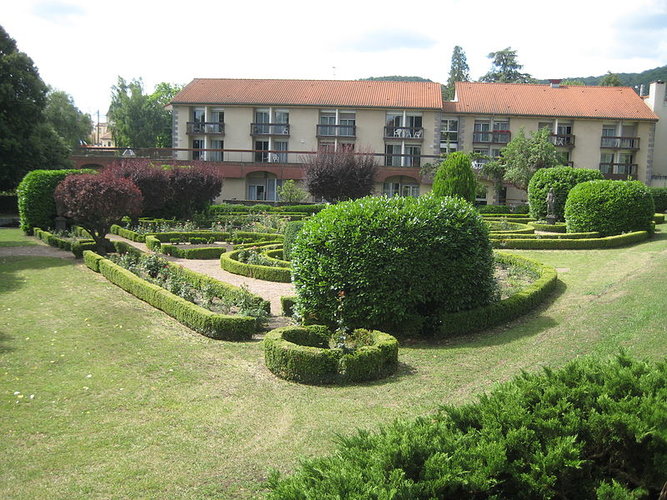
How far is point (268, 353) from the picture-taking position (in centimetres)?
779

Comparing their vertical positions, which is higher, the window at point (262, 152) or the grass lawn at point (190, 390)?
the window at point (262, 152)

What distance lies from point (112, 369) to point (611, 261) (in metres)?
12.5

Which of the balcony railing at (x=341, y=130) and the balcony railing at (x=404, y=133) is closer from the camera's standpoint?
the balcony railing at (x=404, y=133)

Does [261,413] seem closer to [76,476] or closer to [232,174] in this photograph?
[76,476]

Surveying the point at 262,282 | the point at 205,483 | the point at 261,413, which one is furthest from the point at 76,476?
the point at 262,282

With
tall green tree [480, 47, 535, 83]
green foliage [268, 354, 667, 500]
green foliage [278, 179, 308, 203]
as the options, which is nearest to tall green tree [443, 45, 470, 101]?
tall green tree [480, 47, 535, 83]

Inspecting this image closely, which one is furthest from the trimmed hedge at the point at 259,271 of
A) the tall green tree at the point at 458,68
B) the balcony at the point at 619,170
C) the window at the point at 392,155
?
the tall green tree at the point at 458,68

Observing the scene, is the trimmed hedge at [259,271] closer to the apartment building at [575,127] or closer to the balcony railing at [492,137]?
the apartment building at [575,127]

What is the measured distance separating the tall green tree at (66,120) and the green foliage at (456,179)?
1739 inches

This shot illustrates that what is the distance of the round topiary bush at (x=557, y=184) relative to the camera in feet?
81.6

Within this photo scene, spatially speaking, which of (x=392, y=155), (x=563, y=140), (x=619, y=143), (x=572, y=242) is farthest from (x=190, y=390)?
(x=619, y=143)

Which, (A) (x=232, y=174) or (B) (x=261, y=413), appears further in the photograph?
(A) (x=232, y=174)

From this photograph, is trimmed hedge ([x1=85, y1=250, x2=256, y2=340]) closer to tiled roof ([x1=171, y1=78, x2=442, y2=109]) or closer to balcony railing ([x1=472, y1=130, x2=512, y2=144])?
tiled roof ([x1=171, y1=78, x2=442, y2=109])

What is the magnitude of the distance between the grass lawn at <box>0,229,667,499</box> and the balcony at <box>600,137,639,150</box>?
118ft
